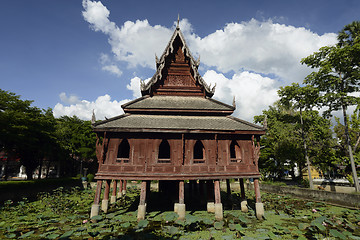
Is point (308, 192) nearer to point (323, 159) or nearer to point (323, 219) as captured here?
point (323, 219)

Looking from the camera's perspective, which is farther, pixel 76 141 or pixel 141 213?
pixel 76 141

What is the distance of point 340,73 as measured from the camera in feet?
66.2

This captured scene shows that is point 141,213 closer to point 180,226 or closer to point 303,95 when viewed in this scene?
point 180,226

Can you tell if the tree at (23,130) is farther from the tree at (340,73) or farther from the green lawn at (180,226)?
the tree at (340,73)

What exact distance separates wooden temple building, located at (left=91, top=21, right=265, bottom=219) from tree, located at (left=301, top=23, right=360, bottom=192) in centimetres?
1174

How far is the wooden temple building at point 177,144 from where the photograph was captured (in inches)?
545

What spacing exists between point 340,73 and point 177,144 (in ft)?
65.6

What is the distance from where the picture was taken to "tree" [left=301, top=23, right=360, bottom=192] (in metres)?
18.8

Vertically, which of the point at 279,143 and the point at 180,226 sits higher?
the point at 279,143

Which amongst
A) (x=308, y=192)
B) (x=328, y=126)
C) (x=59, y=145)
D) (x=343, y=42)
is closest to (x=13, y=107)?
(x=59, y=145)

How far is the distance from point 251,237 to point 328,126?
33.4 metres

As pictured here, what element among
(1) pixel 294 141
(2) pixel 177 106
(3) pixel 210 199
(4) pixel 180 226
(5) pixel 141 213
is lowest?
(4) pixel 180 226

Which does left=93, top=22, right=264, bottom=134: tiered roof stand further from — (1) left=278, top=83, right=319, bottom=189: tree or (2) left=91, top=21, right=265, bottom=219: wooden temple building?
(1) left=278, top=83, right=319, bottom=189: tree

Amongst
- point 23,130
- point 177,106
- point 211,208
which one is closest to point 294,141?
point 211,208
